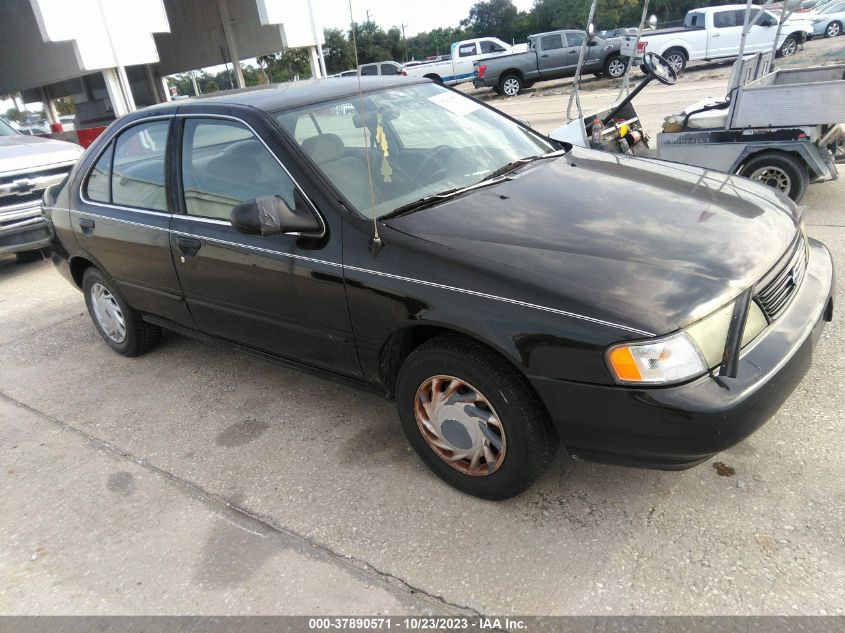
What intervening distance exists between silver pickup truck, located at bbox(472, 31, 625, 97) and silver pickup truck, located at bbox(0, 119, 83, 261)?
1616 cm

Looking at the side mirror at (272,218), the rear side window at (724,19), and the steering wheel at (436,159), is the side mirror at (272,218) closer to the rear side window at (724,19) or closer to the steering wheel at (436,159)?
the steering wheel at (436,159)

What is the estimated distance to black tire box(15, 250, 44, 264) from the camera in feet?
25.6

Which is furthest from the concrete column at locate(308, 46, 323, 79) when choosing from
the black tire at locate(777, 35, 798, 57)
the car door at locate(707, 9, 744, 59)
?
the black tire at locate(777, 35, 798, 57)

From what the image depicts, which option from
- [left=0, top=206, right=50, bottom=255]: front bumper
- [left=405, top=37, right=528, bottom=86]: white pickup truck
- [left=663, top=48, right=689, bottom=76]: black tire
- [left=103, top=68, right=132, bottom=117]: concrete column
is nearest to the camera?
[left=0, top=206, right=50, bottom=255]: front bumper

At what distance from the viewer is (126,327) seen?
172 inches

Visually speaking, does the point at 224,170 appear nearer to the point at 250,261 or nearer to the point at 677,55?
the point at 250,261

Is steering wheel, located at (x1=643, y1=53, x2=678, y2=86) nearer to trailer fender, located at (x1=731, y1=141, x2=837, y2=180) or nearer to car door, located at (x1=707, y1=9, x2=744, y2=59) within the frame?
trailer fender, located at (x1=731, y1=141, x2=837, y2=180)

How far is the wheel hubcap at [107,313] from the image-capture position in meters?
4.44

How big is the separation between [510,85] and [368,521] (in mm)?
20635

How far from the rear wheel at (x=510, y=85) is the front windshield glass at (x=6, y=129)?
1602 centimetres

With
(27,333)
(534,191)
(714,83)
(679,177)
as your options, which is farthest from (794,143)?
(714,83)

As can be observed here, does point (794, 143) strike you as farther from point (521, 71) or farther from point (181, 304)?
point (521, 71)

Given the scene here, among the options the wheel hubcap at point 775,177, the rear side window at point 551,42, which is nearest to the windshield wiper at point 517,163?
the wheel hubcap at point 775,177

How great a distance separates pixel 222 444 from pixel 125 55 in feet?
33.3
